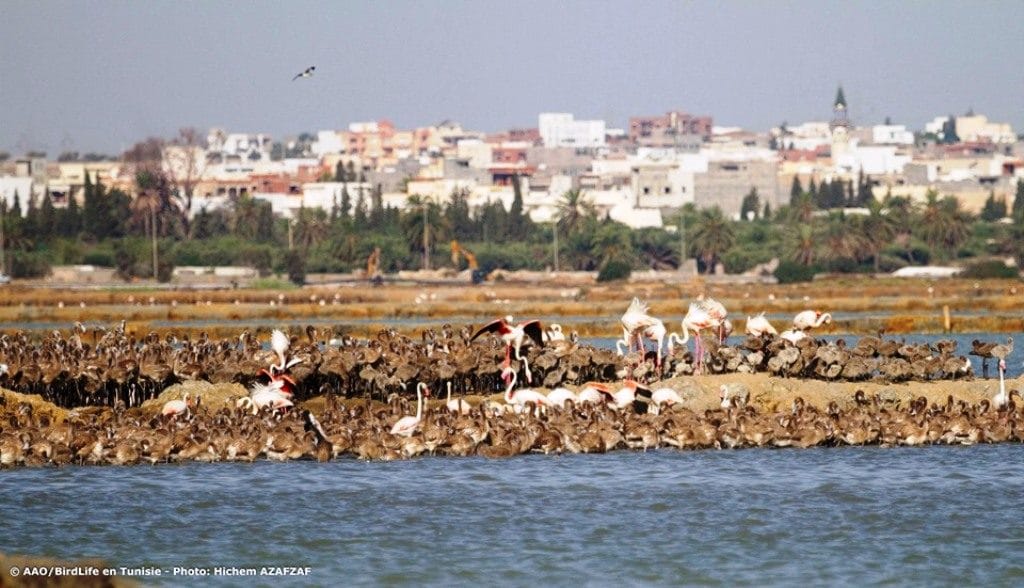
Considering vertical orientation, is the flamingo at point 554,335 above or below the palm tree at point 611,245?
above

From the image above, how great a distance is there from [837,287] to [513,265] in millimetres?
46745

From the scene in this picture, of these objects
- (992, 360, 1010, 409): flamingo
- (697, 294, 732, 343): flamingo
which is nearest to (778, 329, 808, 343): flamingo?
(697, 294, 732, 343): flamingo

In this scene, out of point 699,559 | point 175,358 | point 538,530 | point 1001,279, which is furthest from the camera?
point 1001,279

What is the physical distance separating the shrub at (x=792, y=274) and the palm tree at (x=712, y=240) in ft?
64.2

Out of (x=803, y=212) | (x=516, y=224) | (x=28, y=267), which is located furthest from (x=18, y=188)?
(x=803, y=212)

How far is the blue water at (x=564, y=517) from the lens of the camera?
66.3 ft

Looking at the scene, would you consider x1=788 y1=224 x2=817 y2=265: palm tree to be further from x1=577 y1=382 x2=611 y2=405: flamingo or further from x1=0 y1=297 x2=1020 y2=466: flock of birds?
x1=577 y1=382 x2=611 y2=405: flamingo

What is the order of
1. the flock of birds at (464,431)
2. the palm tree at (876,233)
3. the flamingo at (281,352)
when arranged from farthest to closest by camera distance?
1. the palm tree at (876,233)
2. the flamingo at (281,352)
3. the flock of birds at (464,431)

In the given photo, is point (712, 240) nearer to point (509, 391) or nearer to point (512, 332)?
point (512, 332)

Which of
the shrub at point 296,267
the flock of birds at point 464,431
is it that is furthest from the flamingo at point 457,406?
the shrub at point 296,267

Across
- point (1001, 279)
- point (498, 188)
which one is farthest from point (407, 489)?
point (498, 188)

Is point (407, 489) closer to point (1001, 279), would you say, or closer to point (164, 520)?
point (164, 520)

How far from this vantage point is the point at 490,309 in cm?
6900

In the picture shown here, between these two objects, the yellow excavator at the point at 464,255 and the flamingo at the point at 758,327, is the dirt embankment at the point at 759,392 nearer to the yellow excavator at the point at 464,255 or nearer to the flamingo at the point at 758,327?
the flamingo at the point at 758,327
